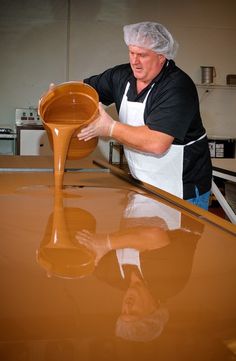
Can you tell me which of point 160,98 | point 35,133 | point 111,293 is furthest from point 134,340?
point 35,133

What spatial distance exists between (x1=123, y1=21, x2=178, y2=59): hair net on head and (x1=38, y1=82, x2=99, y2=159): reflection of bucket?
12.2 inches

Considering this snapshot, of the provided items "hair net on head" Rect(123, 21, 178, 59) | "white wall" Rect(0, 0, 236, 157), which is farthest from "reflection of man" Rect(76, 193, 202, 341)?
"white wall" Rect(0, 0, 236, 157)

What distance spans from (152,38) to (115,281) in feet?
4.85

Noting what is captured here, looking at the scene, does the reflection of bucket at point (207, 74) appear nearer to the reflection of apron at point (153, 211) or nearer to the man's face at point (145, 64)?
the man's face at point (145, 64)

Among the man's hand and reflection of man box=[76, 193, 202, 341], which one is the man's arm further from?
reflection of man box=[76, 193, 202, 341]

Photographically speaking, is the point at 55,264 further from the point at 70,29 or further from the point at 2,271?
the point at 70,29

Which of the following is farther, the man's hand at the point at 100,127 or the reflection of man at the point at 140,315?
the man's hand at the point at 100,127

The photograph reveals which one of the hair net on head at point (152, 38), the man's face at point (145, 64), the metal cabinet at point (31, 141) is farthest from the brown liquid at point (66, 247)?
the metal cabinet at point (31, 141)

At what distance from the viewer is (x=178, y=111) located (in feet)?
5.98

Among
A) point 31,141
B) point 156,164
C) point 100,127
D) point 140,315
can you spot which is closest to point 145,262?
point 140,315

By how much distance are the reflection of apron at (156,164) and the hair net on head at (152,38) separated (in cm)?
23

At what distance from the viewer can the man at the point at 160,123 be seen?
1.81 meters

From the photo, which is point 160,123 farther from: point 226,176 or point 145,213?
point 226,176

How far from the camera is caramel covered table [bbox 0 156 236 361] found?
580 millimetres
